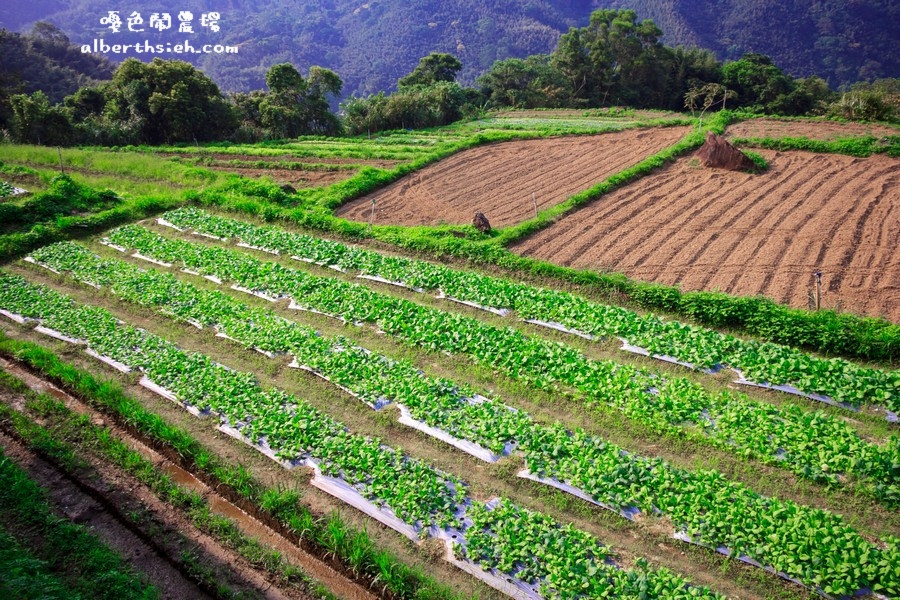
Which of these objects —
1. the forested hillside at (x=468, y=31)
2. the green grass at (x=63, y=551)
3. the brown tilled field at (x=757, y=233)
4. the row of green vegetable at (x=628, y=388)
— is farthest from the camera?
the forested hillside at (x=468, y=31)

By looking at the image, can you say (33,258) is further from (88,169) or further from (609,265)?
(609,265)

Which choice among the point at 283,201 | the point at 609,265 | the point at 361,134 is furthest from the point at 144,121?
the point at 609,265

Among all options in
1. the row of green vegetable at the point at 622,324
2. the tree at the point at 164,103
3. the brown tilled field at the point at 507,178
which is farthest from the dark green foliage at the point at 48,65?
the row of green vegetable at the point at 622,324

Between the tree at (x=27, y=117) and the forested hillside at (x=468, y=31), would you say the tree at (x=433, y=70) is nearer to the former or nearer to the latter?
the tree at (x=27, y=117)

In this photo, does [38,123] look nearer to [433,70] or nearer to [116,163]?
[116,163]

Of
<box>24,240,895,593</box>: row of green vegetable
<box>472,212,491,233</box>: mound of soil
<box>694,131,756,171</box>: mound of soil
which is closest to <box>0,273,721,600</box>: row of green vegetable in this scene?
<box>24,240,895,593</box>: row of green vegetable

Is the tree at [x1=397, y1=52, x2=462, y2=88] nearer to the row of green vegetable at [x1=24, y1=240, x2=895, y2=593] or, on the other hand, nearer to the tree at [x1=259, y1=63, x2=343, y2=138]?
the tree at [x1=259, y1=63, x2=343, y2=138]
